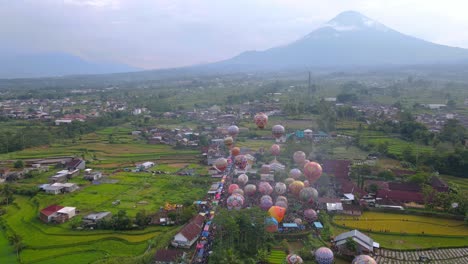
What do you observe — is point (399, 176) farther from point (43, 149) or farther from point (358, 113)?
point (43, 149)

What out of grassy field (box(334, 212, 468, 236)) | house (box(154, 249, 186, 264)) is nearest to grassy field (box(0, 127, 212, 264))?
house (box(154, 249, 186, 264))

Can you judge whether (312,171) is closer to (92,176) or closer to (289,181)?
(289,181)

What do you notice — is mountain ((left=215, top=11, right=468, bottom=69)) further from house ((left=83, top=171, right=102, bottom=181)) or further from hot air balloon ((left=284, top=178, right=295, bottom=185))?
house ((left=83, top=171, right=102, bottom=181))

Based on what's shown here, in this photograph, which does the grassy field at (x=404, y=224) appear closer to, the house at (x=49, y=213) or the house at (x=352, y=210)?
the house at (x=352, y=210)

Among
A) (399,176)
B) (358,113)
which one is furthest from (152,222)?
(358,113)

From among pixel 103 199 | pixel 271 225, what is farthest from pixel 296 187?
pixel 103 199

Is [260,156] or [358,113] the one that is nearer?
[260,156]
